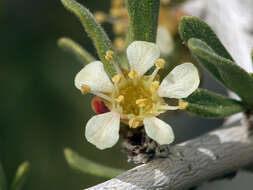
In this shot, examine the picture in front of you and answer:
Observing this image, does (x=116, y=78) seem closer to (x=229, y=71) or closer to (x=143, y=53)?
(x=143, y=53)

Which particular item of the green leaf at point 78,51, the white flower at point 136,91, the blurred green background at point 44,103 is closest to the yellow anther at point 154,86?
the white flower at point 136,91

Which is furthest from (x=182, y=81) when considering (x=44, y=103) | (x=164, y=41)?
(x=44, y=103)

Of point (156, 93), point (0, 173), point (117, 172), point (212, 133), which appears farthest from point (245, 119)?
point (0, 173)

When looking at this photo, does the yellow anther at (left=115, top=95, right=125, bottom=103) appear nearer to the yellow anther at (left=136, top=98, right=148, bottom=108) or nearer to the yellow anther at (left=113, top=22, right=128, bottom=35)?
the yellow anther at (left=136, top=98, right=148, bottom=108)

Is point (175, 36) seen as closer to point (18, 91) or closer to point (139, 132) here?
point (139, 132)

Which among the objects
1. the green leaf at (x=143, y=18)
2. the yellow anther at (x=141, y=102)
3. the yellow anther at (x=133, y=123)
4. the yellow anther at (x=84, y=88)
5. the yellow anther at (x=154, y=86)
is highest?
the green leaf at (x=143, y=18)

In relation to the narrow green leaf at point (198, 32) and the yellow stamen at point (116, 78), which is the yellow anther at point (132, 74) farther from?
the narrow green leaf at point (198, 32)
